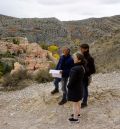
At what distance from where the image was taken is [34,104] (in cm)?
1362

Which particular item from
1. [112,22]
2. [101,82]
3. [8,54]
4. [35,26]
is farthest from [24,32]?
[101,82]

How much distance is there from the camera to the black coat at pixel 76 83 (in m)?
10.8

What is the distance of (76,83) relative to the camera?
10891 mm

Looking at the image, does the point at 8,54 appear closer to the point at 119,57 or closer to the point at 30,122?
the point at 119,57

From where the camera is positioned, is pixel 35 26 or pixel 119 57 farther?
pixel 35 26

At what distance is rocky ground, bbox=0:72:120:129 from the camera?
1148 cm

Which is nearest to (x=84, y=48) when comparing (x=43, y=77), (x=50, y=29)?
(x=43, y=77)

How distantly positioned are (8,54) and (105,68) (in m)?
19.5

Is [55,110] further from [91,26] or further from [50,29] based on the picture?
[91,26]

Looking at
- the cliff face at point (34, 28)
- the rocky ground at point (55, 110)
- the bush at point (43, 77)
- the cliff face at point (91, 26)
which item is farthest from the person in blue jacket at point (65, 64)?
the cliff face at point (34, 28)

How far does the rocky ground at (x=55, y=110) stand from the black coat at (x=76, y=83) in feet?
2.44

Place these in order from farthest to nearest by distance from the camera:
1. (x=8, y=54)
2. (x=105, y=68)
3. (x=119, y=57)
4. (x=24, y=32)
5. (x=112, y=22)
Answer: (x=112, y=22) → (x=24, y=32) → (x=8, y=54) → (x=119, y=57) → (x=105, y=68)

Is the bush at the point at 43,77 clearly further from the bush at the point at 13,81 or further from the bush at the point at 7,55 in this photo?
the bush at the point at 7,55

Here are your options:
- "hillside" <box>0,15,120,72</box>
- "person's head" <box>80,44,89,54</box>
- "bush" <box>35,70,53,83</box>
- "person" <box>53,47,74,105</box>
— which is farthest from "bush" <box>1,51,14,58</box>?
"person's head" <box>80,44,89,54</box>
